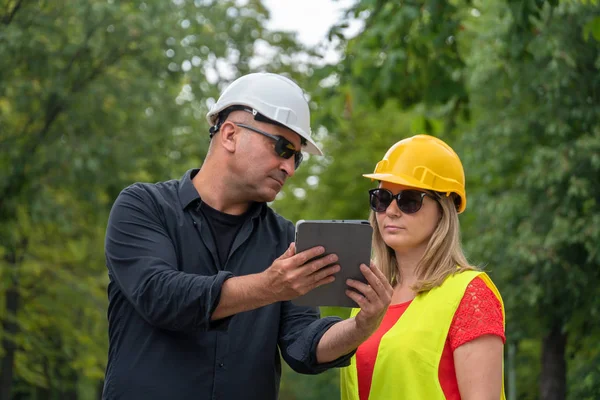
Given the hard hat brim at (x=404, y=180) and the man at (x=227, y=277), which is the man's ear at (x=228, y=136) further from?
the hard hat brim at (x=404, y=180)

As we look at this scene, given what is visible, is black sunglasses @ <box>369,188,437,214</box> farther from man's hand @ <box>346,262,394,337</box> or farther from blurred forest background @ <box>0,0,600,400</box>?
blurred forest background @ <box>0,0,600,400</box>

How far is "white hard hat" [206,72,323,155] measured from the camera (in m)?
3.96

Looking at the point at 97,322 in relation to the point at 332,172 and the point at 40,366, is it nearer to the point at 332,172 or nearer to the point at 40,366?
the point at 40,366

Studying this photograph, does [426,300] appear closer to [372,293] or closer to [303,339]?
[303,339]

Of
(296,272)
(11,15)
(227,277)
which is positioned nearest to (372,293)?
(296,272)

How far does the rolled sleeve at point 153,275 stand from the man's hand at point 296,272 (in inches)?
8.4

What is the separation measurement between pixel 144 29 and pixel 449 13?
22.4 ft

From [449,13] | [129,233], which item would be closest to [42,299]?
[449,13]

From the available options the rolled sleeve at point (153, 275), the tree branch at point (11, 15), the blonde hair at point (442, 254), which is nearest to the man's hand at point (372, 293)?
the rolled sleeve at point (153, 275)

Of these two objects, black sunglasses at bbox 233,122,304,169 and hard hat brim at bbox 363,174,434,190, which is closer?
black sunglasses at bbox 233,122,304,169

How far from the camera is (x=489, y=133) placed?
15688mm

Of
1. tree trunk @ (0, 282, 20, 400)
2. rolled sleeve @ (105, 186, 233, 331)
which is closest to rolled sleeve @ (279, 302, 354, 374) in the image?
rolled sleeve @ (105, 186, 233, 331)

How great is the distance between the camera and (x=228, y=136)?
403 cm

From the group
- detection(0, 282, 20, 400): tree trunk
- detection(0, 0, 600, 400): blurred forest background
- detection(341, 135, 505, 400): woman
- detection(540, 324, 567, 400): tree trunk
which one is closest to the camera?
detection(341, 135, 505, 400): woman
